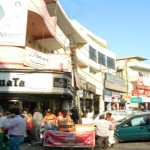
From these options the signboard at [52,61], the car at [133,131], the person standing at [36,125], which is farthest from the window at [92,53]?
the person standing at [36,125]

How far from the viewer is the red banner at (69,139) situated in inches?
547

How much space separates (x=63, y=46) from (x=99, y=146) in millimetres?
18380

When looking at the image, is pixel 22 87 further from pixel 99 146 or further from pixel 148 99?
pixel 148 99

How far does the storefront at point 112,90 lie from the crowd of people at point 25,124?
24.9 meters

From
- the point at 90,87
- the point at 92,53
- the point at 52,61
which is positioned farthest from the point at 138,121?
the point at 92,53

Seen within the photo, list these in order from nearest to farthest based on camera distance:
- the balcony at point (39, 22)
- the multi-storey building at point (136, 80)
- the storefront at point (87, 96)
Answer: the balcony at point (39, 22) → the storefront at point (87, 96) → the multi-storey building at point (136, 80)

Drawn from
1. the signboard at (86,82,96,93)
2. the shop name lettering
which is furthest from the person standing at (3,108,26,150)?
the signboard at (86,82,96,93)

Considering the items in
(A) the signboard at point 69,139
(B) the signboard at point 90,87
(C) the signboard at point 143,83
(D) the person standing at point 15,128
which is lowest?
(A) the signboard at point 69,139

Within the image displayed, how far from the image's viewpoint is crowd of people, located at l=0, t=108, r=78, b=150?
8.83m

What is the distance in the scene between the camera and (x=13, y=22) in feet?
75.3

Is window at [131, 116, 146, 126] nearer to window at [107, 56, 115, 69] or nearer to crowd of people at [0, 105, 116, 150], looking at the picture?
crowd of people at [0, 105, 116, 150]

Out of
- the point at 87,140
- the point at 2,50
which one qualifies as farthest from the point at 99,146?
the point at 2,50

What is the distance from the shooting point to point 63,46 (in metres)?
31.9

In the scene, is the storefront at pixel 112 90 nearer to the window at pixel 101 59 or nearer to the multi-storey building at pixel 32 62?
the window at pixel 101 59
